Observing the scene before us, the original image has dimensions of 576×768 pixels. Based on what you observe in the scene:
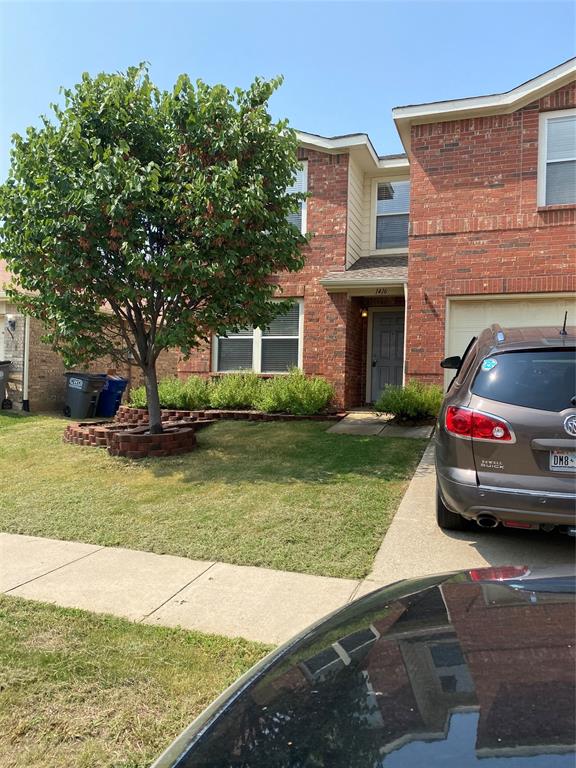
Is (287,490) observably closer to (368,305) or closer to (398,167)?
(368,305)

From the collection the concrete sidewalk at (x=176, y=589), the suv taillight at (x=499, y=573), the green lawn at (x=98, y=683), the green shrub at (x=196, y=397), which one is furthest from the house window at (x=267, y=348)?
the suv taillight at (x=499, y=573)

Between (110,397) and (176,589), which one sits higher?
(110,397)

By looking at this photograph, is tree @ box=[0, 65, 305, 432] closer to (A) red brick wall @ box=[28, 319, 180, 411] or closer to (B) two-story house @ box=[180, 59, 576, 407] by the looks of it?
(B) two-story house @ box=[180, 59, 576, 407]

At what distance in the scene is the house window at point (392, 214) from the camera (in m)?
12.8

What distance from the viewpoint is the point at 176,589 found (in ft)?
12.4

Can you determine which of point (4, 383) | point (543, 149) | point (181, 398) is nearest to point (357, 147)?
point (543, 149)

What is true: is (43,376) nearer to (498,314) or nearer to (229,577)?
(498,314)

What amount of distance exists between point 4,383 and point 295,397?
25.0 feet

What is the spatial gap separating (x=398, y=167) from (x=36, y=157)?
809cm

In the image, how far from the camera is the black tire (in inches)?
184

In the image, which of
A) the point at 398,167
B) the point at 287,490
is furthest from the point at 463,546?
the point at 398,167

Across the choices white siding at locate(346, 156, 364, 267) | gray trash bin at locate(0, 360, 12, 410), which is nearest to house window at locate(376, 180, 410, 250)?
white siding at locate(346, 156, 364, 267)

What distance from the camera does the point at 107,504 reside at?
5.81 metres

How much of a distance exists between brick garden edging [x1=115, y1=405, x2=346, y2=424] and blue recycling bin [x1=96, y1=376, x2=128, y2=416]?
3.18 metres
